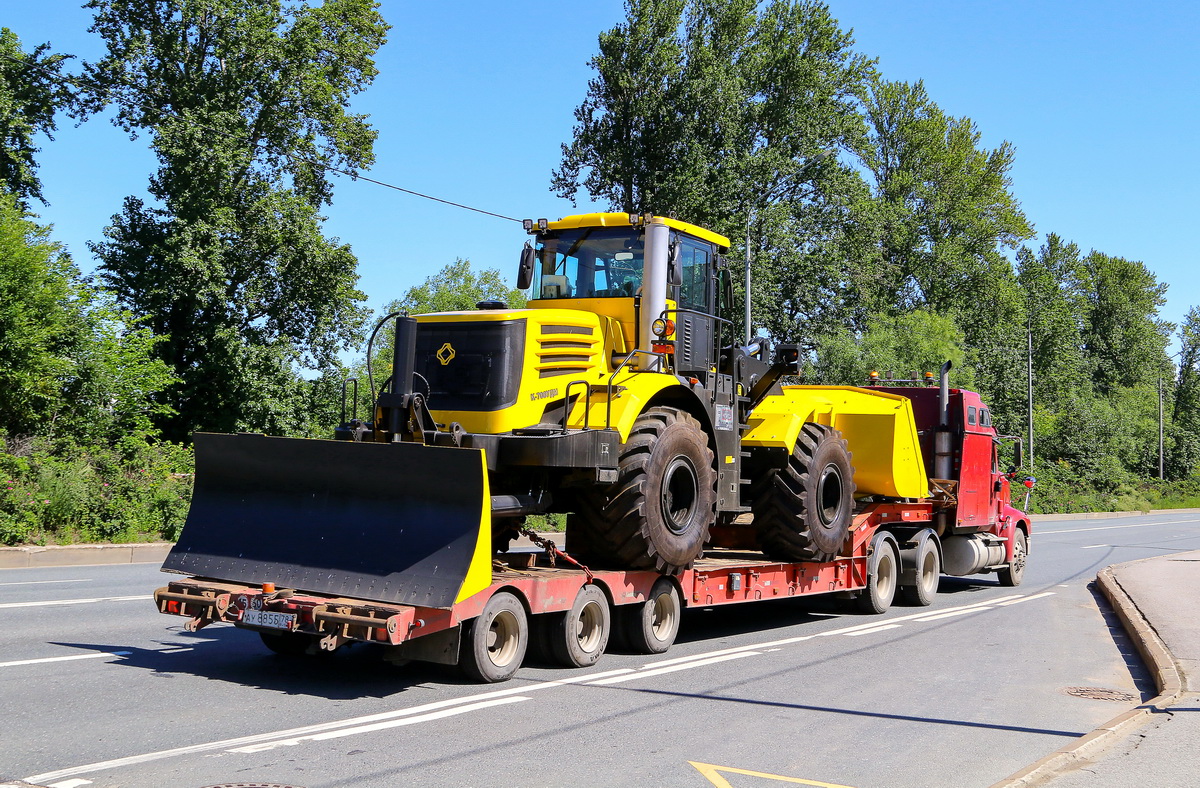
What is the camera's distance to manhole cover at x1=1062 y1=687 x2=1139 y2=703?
9.03 m

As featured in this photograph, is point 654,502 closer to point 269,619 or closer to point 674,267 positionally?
point 674,267

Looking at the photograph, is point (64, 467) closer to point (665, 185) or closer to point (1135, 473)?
point (665, 185)

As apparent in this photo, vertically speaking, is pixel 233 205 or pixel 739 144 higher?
pixel 739 144

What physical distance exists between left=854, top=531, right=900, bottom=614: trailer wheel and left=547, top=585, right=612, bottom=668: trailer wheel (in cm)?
580

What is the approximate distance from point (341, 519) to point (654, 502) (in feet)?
9.11

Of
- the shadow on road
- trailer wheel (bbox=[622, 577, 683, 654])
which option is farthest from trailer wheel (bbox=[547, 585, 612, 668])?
the shadow on road

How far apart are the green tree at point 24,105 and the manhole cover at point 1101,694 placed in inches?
1206

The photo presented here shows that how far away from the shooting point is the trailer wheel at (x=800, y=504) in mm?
12008

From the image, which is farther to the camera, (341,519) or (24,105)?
(24,105)

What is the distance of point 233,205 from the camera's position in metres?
30.5

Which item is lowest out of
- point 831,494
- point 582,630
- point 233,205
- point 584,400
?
point 582,630

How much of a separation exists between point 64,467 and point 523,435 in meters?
14.0

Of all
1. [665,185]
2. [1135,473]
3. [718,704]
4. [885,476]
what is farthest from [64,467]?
[1135,473]

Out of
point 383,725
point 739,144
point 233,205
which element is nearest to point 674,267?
point 383,725
